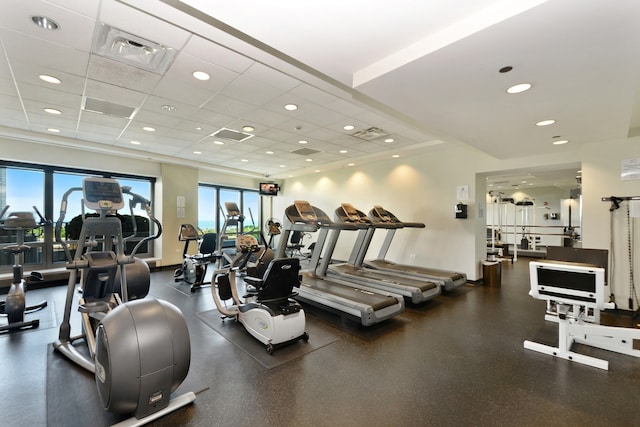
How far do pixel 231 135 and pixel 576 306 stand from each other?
5.86 metres

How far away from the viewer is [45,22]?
7.84 ft

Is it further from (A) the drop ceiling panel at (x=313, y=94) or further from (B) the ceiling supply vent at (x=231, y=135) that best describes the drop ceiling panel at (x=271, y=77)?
(B) the ceiling supply vent at (x=231, y=135)

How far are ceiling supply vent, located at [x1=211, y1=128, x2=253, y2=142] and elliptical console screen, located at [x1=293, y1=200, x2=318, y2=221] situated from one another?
202 centimetres

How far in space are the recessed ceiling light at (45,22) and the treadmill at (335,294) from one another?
3083mm

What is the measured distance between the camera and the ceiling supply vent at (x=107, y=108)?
4.07 m

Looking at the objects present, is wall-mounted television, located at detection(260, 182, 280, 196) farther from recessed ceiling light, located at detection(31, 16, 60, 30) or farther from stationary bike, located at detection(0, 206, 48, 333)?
recessed ceiling light, located at detection(31, 16, 60, 30)

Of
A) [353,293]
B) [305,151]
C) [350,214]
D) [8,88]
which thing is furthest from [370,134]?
[8,88]

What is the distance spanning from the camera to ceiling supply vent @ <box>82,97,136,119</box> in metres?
4.07

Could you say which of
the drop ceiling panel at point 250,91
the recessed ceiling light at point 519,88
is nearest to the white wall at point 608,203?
the recessed ceiling light at point 519,88

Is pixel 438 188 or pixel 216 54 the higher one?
pixel 216 54

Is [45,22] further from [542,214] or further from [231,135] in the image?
[542,214]

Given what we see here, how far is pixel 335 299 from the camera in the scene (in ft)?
13.2

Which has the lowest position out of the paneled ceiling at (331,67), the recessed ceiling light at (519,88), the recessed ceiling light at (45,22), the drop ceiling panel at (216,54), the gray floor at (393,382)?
the gray floor at (393,382)

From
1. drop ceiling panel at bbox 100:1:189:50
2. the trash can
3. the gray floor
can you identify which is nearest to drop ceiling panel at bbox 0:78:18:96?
drop ceiling panel at bbox 100:1:189:50
